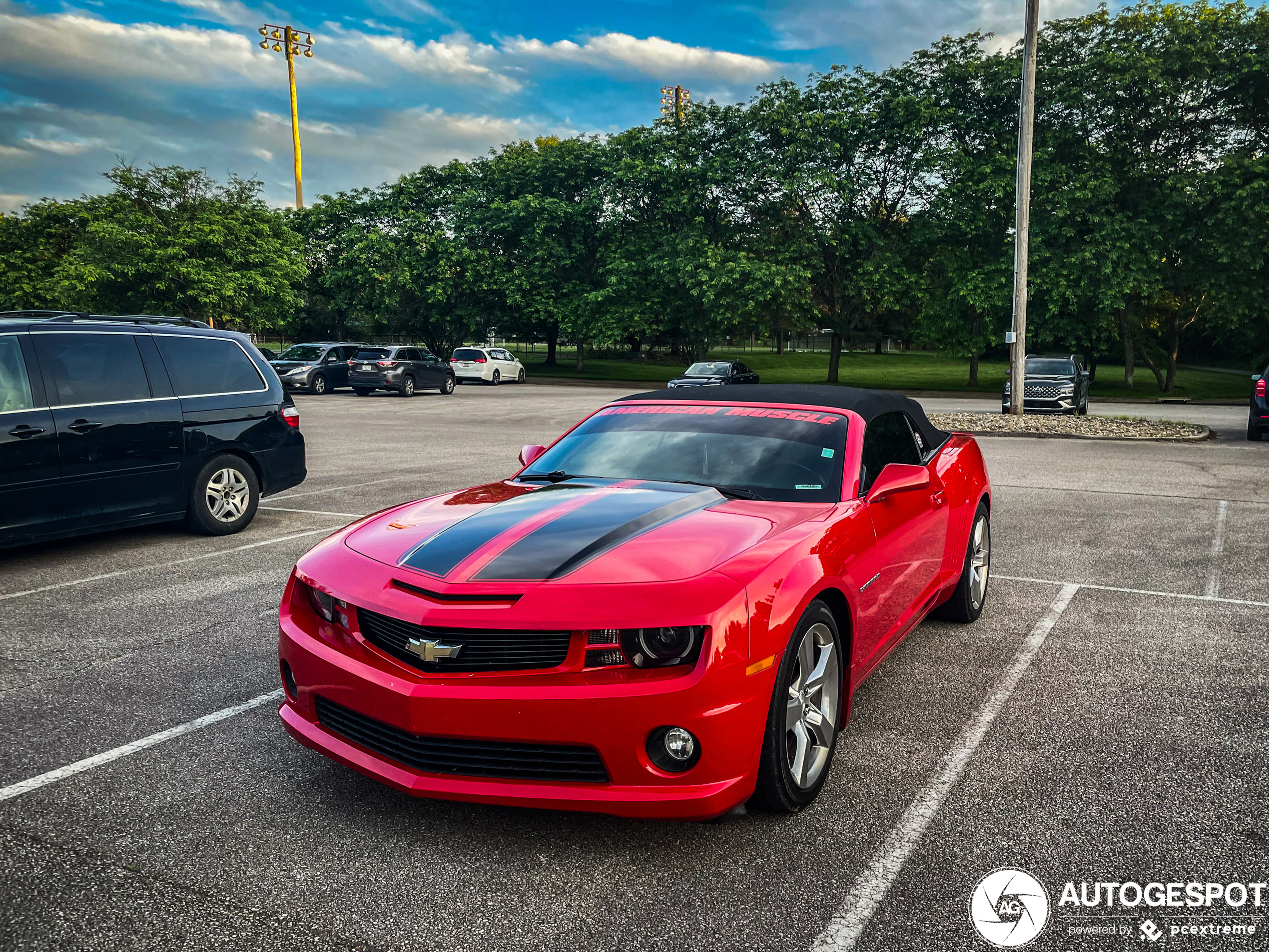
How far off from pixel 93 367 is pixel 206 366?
1.02m

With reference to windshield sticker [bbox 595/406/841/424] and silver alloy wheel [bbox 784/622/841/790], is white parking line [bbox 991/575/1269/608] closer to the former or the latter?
windshield sticker [bbox 595/406/841/424]

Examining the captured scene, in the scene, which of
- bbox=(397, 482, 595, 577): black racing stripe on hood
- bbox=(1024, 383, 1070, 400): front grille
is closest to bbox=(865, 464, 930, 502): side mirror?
bbox=(397, 482, 595, 577): black racing stripe on hood

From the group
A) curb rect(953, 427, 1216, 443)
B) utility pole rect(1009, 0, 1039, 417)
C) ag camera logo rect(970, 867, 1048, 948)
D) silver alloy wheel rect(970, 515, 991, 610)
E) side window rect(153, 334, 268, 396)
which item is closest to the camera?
ag camera logo rect(970, 867, 1048, 948)

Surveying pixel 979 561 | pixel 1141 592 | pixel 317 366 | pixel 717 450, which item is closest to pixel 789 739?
pixel 717 450

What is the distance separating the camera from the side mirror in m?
3.97

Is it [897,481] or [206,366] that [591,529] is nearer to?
[897,481]

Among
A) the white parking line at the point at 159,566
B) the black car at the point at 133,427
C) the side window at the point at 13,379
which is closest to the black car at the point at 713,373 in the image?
the black car at the point at 133,427

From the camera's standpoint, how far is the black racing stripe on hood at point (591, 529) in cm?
307

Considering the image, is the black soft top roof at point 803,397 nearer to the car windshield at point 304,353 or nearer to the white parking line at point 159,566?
the white parking line at point 159,566

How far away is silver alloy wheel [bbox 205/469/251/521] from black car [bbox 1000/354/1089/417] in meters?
18.8

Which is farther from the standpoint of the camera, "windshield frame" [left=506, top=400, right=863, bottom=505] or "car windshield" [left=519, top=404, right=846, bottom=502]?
"car windshield" [left=519, top=404, right=846, bottom=502]

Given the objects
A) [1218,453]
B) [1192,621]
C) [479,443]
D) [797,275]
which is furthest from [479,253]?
[1192,621]

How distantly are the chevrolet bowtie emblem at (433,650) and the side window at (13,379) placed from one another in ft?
17.5

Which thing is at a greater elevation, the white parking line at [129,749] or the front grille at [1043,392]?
the white parking line at [129,749]
